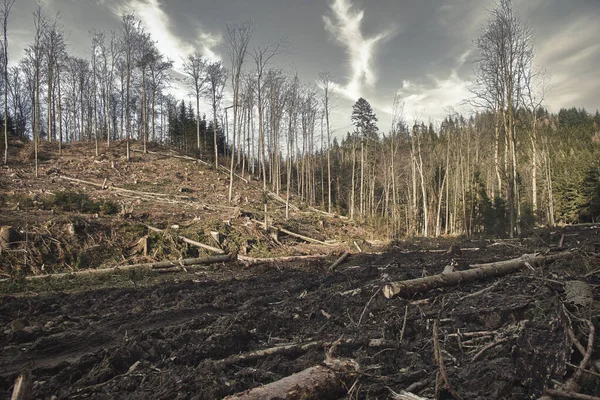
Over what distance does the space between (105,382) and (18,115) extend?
2212 inches

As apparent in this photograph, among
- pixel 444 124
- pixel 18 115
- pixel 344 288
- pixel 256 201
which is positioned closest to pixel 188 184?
pixel 256 201

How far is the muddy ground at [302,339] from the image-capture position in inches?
127

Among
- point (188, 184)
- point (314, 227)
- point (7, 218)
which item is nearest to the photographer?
point (7, 218)

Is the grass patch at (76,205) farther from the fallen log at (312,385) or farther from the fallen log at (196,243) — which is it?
the fallen log at (312,385)

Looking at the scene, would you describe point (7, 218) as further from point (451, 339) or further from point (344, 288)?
point (451, 339)

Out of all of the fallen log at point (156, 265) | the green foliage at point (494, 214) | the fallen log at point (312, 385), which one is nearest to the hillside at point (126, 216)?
the fallen log at point (156, 265)

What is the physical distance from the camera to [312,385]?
123 inches

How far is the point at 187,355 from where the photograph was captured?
4250 millimetres

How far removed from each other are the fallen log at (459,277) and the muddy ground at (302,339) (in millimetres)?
145

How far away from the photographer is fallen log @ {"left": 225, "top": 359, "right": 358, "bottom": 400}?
2947mm

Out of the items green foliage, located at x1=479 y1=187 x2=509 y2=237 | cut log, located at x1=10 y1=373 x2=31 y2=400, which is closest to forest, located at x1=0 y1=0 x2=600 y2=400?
cut log, located at x1=10 y1=373 x2=31 y2=400

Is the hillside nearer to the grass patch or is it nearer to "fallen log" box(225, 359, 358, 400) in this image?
the grass patch

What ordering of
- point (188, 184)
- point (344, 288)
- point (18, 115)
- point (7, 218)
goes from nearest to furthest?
1. point (344, 288)
2. point (7, 218)
3. point (188, 184)
4. point (18, 115)

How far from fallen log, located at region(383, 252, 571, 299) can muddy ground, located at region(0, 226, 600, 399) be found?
5.7 inches
